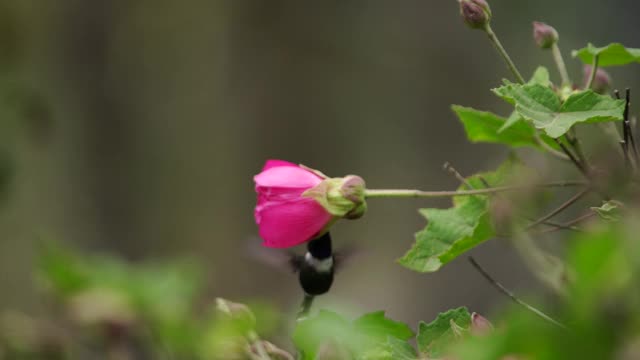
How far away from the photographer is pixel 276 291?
13.1 ft

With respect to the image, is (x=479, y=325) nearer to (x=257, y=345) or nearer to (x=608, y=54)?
(x=257, y=345)

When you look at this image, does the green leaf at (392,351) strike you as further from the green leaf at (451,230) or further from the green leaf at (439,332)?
the green leaf at (451,230)

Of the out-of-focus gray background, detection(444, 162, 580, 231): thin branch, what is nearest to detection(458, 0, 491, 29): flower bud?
detection(444, 162, 580, 231): thin branch

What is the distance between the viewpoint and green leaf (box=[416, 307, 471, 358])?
0.57 meters

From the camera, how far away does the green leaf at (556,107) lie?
606 millimetres

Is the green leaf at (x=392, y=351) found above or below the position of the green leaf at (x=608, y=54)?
below

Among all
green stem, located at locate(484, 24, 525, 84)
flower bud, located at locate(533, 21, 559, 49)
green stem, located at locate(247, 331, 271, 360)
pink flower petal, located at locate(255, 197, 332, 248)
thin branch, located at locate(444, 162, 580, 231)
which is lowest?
green stem, located at locate(247, 331, 271, 360)

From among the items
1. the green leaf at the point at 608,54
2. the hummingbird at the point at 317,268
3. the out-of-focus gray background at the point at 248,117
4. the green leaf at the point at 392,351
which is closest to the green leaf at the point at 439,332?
the green leaf at the point at 392,351

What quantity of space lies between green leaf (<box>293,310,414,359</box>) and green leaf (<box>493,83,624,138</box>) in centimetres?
15

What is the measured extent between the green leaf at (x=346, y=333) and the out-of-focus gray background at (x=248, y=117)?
10.4 feet

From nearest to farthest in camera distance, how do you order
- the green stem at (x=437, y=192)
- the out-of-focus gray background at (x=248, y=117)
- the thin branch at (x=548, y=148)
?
the green stem at (x=437, y=192) → the thin branch at (x=548, y=148) → the out-of-focus gray background at (x=248, y=117)

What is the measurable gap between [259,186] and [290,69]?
3459mm

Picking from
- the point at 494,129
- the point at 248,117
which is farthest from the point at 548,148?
the point at 248,117

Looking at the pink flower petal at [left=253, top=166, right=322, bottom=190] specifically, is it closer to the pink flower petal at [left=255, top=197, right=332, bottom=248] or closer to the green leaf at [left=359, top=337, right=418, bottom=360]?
the pink flower petal at [left=255, top=197, right=332, bottom=248]
